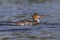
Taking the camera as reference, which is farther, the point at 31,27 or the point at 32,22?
the point at 32,22

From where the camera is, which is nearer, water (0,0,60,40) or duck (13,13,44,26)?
water (0,0,60,40)

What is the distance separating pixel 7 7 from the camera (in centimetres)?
1215

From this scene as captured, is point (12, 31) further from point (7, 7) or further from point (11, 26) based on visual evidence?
point (7, 7)

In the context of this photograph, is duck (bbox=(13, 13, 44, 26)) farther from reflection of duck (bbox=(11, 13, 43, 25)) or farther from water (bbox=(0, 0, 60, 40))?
water (bbox=(0, 0, 60, 40))

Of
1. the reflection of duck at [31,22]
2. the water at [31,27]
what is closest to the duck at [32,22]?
the reflection of duck at [31,22]

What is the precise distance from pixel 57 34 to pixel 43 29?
1.65 feet

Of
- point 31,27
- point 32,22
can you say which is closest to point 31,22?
point 32,22

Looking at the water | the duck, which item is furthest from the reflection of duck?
the water

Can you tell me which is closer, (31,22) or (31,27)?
(31,27)

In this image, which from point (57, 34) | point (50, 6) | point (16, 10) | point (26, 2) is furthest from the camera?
point (26, 2)

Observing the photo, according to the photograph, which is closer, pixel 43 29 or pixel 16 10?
pixel 43 29

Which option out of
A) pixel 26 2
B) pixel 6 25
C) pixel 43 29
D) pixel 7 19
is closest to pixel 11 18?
pixel 7 19

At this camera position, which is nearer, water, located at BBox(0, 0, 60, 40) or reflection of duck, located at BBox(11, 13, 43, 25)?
water, located at BBox(0, 0, 60, 40)

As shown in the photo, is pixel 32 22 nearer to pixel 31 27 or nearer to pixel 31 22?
pixel 31 22
